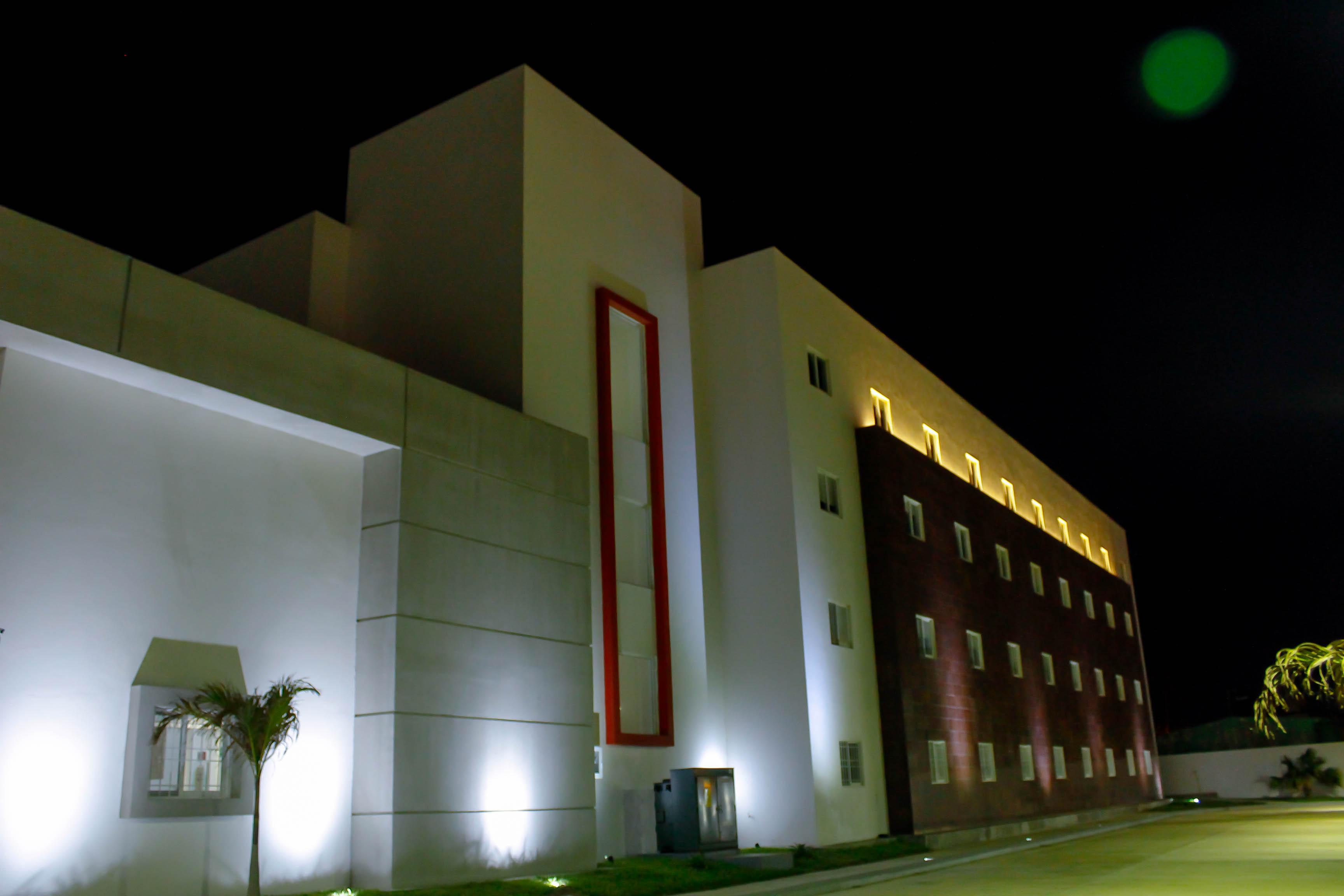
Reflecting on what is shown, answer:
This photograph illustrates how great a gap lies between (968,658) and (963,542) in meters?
4.21

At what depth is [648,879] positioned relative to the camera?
18703 mm

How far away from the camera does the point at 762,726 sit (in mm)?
26266

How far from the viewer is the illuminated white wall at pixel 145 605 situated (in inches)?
532

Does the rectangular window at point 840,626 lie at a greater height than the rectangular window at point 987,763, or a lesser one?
greater

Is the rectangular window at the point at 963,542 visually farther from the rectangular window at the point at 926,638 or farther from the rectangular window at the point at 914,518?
the rectangular window at the point at 926,638

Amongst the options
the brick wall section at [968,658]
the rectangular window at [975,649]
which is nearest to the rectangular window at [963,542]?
the brick wall section at [968,658]

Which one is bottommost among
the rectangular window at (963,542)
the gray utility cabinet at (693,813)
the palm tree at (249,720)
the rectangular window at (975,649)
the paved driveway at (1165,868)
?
the paved driveway at (1165,868)

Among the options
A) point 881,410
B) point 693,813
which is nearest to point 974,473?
point 881,410

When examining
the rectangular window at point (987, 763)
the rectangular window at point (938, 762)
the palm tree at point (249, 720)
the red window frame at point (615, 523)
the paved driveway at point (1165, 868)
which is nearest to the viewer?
the palm tree at point (249, 720)

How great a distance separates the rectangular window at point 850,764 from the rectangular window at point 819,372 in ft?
30.8

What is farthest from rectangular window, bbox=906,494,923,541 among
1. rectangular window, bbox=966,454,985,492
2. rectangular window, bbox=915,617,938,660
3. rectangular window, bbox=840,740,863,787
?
rectangular window, bbox=966,454,985,492

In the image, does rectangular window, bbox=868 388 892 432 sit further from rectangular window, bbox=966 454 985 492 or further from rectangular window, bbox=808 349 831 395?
rectangular window, bbox=966 454 985 492

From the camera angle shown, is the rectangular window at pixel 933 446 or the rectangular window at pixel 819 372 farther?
the rectangular window at pixel 933 446

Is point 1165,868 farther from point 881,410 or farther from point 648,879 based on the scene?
point 881,410
